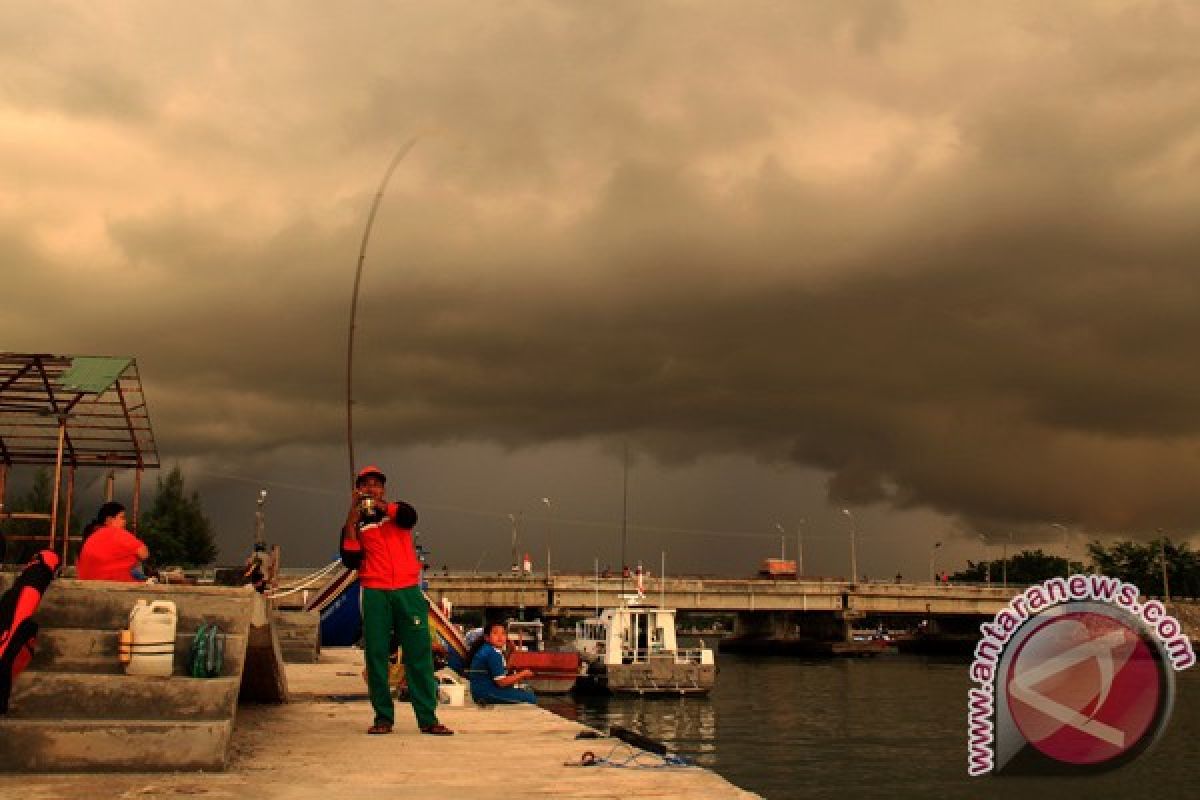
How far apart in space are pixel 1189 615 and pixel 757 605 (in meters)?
51.4

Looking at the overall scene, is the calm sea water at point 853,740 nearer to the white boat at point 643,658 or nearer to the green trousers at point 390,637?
the white boat at point 643,658

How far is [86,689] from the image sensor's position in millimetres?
7621

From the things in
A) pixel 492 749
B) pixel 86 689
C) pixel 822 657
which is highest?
pixel 86 689

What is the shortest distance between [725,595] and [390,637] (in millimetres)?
83125

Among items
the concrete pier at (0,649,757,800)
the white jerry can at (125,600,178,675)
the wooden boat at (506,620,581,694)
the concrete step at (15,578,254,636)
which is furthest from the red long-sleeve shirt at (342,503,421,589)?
the wooden boat at (506,620,581,694)

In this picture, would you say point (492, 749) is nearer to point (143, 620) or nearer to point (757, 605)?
point (143, 620)

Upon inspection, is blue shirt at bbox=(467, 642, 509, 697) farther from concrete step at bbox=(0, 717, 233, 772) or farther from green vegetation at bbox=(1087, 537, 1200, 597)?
green vegetation at bbox=(1087, 537, 1200, 597)

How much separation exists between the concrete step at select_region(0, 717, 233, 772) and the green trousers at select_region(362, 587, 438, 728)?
7.34 feet

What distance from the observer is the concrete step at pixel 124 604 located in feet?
28.5

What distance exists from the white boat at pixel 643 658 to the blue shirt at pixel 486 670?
41.5 metres

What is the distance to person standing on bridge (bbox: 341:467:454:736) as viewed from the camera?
31.4ft

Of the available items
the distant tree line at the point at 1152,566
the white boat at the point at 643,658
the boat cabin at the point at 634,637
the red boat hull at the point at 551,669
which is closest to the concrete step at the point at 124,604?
the red boat hull at the point at 551,669

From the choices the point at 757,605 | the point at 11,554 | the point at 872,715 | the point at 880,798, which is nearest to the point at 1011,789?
the point at 880,798

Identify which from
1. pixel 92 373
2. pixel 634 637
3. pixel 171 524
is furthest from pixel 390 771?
pixel 171 524
